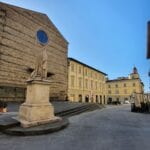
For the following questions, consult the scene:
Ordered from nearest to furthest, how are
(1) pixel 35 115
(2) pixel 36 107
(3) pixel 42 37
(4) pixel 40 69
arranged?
(1) pixel 35 115, (2) pixel 36 107, (4) pixel 40 69, (3) pixel 42 37

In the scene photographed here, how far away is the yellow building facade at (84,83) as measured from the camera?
107ft

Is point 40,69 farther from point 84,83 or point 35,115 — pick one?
point 84,83

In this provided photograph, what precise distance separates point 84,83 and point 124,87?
29.7 meters

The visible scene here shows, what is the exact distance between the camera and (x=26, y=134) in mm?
6324

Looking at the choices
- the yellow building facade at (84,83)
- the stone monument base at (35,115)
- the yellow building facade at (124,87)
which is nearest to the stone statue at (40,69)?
the stone monument base at (35,115)

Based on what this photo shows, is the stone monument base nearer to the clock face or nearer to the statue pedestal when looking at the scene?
the statue pedestal

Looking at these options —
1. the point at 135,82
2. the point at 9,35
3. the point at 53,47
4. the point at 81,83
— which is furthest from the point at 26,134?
the point at 135,82

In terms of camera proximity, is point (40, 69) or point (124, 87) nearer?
point (40, 69)

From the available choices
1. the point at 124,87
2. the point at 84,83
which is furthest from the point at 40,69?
the point at 124,87

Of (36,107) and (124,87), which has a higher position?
(124,87)

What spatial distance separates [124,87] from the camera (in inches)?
2440

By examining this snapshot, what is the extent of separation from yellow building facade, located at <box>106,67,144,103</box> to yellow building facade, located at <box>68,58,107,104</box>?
15297mm

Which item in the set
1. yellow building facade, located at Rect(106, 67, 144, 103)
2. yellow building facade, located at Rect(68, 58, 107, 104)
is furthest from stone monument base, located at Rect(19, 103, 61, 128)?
yellow building facade, located at Rect(106, 67, 144, 103)

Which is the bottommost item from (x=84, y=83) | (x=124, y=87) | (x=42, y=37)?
(x=84, y=83)
